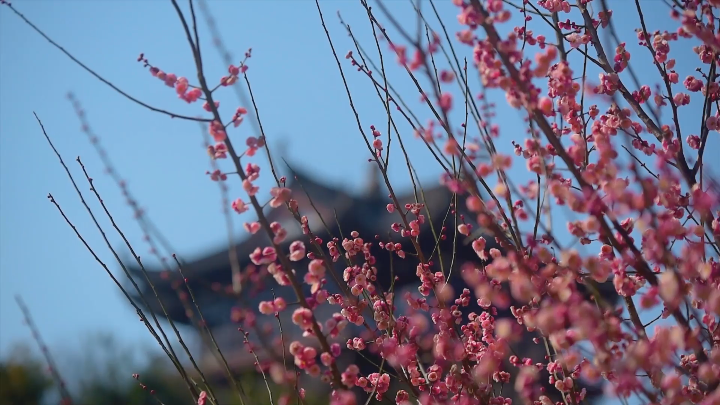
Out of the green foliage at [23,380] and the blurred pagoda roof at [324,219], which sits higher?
the blurred pagoda roof at [324,219]

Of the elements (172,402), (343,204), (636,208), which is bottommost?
(636,208)

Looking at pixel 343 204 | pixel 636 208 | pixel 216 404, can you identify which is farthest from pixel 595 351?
pixel 343 204

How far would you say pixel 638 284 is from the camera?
1.84 metres

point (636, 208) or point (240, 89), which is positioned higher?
point (240, 89)

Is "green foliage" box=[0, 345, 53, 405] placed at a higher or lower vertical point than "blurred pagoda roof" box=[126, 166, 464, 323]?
lower

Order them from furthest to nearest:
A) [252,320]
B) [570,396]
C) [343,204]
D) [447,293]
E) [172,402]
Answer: [172,402] → [343,204] → [570,396] → [447,293] → [252,320]

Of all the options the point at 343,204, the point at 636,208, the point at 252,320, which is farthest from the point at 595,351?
the point at 343,204

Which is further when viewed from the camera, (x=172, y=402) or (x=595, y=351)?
(x=172, y=402)

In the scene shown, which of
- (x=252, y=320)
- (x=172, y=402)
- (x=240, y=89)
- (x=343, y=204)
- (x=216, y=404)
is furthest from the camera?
(x=172, y=402)

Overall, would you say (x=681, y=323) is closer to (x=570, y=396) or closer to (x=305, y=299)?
(x=570, y=396)

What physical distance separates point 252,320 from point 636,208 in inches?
34.6

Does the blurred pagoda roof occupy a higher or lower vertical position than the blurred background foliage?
higher

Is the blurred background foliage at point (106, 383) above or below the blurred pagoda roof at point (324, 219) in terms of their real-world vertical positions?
below

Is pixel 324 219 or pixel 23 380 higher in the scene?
pixel 324 219
